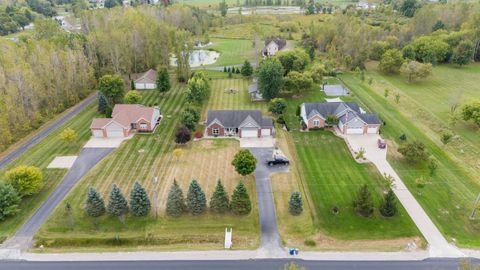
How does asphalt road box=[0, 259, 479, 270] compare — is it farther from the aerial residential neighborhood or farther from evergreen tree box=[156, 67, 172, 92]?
evergreen tree box=[156, 67, 172, 92]

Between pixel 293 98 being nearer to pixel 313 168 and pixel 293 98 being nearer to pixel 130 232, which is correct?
pixel 313 168

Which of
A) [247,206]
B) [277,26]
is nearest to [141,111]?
[247,206]

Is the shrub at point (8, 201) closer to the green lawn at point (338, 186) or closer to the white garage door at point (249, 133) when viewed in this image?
the white garage door at point (249, 133)

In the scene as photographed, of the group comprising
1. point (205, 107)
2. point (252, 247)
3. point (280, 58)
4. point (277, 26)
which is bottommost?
point (252, 247)

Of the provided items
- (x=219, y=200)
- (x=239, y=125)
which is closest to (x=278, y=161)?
(x=239, y=125)

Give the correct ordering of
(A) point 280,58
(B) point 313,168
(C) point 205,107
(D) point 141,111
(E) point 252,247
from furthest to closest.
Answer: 1. (A) point 280,58
2. (C) point 205,107
3. (D) point 141,111
4. (B) point 313,168
5. (E) point 252,247

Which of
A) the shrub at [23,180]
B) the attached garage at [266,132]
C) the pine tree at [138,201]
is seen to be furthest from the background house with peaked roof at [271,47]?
the shrub at [23,180]
